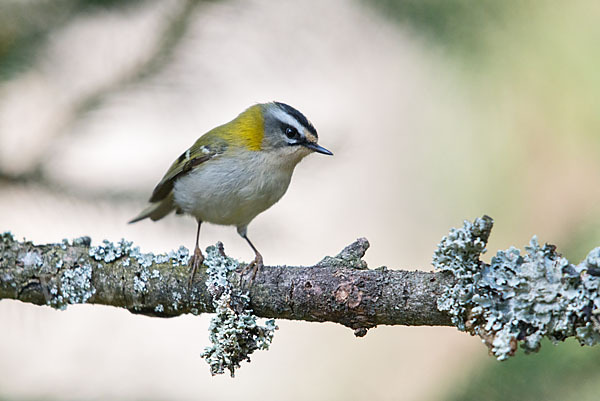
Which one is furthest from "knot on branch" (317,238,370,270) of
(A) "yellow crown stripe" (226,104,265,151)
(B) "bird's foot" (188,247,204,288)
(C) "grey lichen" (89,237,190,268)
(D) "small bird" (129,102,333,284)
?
(A) "yellow crown stripe" (226,104,265,151)

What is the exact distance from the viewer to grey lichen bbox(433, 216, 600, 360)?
1290 mm

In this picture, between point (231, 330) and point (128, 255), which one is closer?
point (231, 330)

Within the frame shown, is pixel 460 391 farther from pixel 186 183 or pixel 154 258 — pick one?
pixel 186 183

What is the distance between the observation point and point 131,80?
181 cm

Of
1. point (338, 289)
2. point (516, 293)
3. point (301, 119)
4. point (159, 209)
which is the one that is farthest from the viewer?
point (159, 209)

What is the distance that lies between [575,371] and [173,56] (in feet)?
4.43

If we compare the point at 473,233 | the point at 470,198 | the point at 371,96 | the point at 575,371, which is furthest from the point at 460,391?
the point at 371,96

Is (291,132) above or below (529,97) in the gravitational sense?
below

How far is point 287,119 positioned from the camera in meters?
2.79

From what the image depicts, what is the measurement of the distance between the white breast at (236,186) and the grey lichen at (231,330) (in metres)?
0.83

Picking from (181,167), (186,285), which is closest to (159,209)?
(181,167)

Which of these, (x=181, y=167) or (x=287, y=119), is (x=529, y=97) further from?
(x=181, y=167)

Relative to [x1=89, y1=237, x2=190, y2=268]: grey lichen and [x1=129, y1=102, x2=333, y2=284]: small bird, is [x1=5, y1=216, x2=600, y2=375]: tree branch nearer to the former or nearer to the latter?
[x1=89, y1=237, x2=190, y2=268]: grey lichen

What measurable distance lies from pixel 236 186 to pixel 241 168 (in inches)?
3.8
